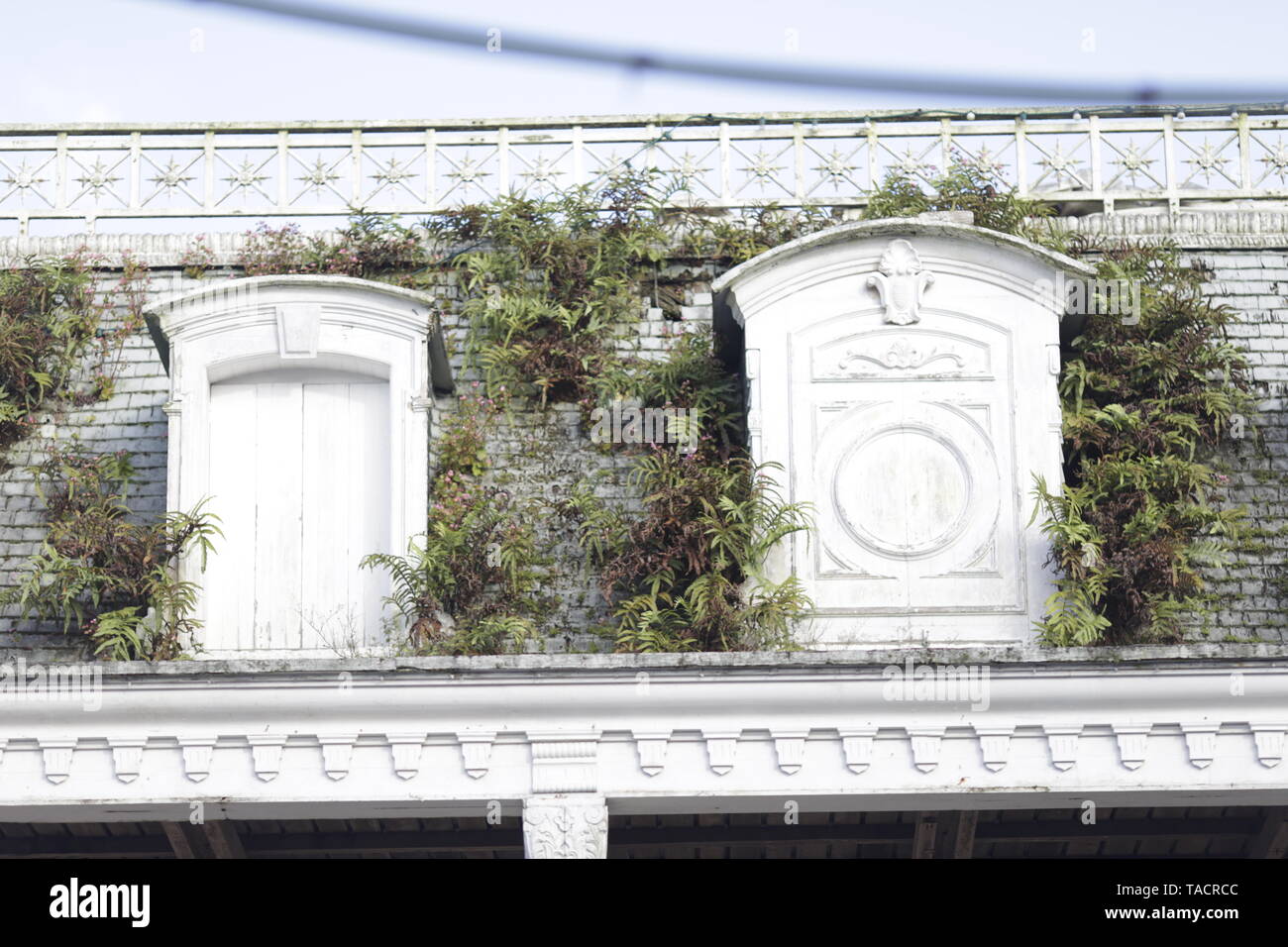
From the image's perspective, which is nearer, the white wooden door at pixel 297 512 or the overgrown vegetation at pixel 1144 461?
the overgrown vegetation at pixel 1144 461

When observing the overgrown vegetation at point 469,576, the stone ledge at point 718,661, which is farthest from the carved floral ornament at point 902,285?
the stone ledge at point 718,661

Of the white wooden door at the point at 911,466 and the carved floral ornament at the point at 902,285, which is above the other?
the carved floral ornament at the point at 902,285

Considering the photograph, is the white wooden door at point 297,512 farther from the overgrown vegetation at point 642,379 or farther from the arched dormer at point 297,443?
the overgrown vegetation at point 642,379

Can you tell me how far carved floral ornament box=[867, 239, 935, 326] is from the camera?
12344mm

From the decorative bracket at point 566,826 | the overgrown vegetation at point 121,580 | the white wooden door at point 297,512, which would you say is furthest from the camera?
the white wooden door at point 297,512

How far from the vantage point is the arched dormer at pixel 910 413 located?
38.2 ft

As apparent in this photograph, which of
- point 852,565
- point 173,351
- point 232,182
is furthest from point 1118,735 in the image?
point 232,182

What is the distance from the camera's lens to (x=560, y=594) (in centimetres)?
1180

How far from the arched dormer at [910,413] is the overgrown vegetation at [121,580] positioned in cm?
336

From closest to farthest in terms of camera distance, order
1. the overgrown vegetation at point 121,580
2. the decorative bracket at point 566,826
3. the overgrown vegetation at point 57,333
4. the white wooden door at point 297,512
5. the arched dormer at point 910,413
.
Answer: the decorative bracket at point 566,826, the overgrown vegetation at point 121,580, the arched dormer at point 910,413, the white wooden door at point 297,512, the overgrown vegetation at point 57,333

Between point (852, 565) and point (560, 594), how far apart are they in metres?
1.68

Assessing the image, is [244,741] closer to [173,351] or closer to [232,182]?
[173,351]

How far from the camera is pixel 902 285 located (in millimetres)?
12367

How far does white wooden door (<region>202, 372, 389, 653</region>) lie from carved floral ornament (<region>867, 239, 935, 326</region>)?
3.08 meters
